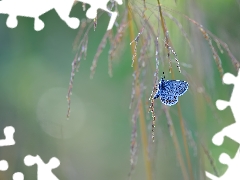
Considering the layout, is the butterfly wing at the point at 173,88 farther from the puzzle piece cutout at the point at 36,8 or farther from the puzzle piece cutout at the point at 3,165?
the puzzle piece cutout at the point at 3,165

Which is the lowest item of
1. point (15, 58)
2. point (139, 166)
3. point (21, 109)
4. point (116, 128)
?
Answer: point (139, 166)

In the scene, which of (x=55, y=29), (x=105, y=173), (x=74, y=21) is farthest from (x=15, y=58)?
(x=74, y=21)

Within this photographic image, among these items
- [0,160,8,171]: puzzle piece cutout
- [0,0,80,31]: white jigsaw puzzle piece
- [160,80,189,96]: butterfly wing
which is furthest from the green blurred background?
[160,80,189,96]: butterfly wing

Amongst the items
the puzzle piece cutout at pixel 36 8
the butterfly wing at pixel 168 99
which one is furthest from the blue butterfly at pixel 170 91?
the puzzle piece cutout at pixel 36 8

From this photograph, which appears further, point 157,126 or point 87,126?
point 87,126

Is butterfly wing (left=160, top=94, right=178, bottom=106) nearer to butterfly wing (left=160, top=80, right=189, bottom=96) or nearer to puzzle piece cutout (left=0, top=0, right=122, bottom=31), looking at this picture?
butterfly wing (left=160, top=80, right=189, bottom=96)

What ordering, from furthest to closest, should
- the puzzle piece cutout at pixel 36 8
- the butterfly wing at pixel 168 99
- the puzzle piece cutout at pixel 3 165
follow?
the puzzle piece cutout at pixel 3 165 → the puzzle piece cutout at pixel 36 8 → the butterfly wing at pixel 168 99

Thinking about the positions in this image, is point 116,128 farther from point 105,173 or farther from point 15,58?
point 15,58
